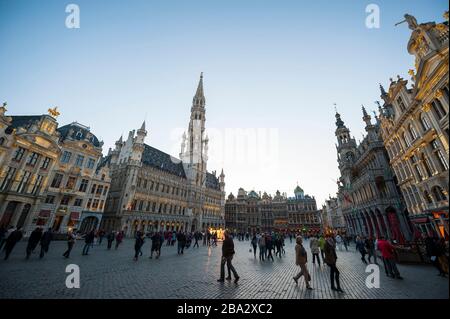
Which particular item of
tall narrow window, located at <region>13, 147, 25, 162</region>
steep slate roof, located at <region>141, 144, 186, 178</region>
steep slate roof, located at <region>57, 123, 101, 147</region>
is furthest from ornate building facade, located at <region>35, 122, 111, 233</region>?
steep slate roof, located at <region>141, 144, 186, 178</region>

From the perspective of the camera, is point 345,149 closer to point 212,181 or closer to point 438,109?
point 438,109

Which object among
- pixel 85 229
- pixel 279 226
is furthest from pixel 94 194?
pixel 279 226

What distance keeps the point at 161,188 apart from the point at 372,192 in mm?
44360

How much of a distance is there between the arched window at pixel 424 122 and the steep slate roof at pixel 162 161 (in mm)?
48457

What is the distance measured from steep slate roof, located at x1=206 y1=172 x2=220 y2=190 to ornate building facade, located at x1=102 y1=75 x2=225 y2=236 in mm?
588

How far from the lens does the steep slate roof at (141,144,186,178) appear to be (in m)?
50.2

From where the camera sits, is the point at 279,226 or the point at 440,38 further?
the point at 279,226

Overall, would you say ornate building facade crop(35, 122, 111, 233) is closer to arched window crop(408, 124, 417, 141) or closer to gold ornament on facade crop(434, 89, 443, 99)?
arched window crop(408, 124, 417, 141)

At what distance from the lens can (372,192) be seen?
92.9 feet

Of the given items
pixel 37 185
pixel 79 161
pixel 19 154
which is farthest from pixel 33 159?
pixel 79 161

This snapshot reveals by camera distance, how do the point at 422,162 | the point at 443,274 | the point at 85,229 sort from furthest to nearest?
the point at 85,229
the point at 422,162
the point at 443,274
